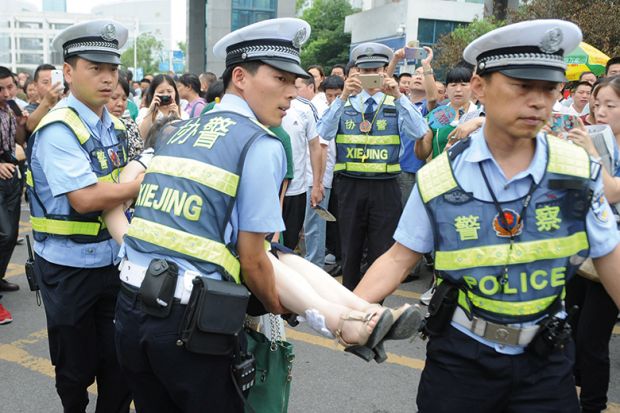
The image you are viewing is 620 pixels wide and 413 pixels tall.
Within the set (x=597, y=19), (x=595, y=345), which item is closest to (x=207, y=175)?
(x=595, y=345)

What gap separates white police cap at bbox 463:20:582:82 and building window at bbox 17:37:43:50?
125 meters

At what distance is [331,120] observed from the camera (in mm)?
5242

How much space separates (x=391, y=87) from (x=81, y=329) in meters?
3.09

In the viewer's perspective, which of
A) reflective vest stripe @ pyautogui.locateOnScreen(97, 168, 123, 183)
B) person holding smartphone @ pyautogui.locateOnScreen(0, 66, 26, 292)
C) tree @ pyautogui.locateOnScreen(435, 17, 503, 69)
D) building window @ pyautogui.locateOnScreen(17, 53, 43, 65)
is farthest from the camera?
building window @ pyautogui.locateOnScreen(17, 53, 43, 65)

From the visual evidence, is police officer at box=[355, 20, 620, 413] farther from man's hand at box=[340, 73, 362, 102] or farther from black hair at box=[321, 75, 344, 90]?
black hair at box=[321, 75, 344, 90]

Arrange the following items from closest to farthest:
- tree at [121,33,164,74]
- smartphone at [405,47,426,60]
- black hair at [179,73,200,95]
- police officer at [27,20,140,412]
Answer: police officer at [27,20,140,412], smartphone at [405,47,426,60], black hair at [179,73,200,95], tree at [121,33,164,74]

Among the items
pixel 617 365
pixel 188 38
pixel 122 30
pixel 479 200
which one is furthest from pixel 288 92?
pixel 188 38

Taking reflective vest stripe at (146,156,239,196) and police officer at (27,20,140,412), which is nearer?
reflective vest stripe at (146,156,239,196)

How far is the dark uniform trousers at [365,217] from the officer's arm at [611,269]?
9.99ft

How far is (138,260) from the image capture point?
7.00ft

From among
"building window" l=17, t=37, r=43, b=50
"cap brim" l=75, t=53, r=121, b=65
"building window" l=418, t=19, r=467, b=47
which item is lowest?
"cap brim" l=75, t=53, r=121, b=65

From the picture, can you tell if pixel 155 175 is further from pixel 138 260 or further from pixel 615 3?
pixel 615 3

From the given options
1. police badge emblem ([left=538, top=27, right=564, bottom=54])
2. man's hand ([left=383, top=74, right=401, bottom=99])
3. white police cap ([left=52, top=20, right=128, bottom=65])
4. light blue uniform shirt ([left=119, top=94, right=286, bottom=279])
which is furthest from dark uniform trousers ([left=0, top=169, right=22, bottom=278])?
police badge emblem ([left=538, top=27, right=564, bottom=54])

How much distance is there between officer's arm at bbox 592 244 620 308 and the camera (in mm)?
2077
